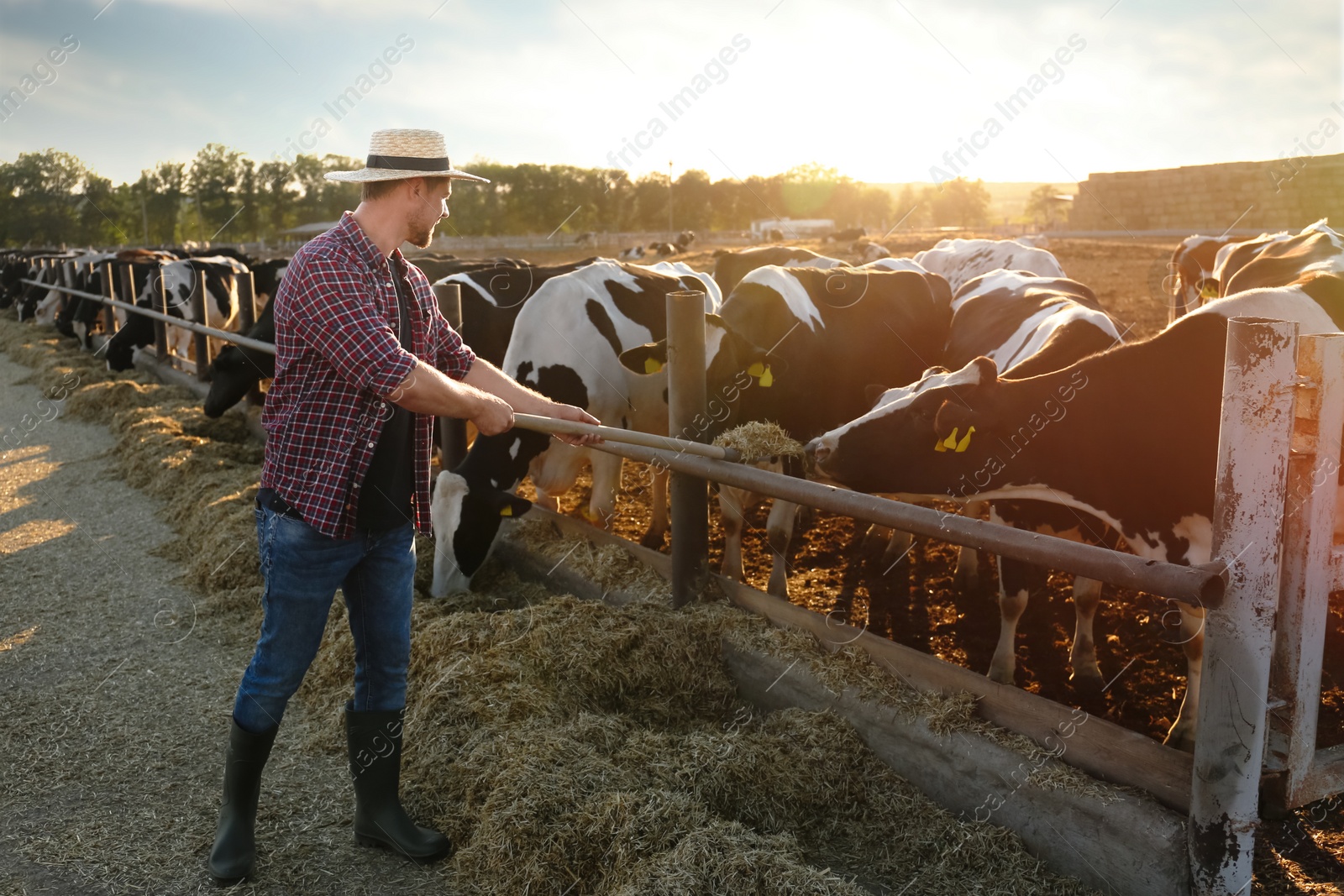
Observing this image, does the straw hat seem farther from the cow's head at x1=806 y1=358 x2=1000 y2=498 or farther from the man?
the cow's head at x1=806 y1=358 x2=1000 y2=498

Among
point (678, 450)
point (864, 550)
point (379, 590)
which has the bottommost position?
point (864, 550)

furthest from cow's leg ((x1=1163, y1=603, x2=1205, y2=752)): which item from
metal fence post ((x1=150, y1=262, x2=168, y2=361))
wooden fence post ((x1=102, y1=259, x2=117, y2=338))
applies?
wooden fence post ((x1=102, y1=259, x2=117, y2=338))

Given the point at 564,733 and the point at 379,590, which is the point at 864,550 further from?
the point at 379,590

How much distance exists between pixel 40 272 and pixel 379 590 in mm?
24624

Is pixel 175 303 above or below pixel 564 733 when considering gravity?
above

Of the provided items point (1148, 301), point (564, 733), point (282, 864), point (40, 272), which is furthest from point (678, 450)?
point (40, 272)

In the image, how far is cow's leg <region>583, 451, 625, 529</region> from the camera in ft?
20.8

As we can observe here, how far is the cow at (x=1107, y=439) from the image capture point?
365 centimetres

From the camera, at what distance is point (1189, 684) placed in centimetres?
364

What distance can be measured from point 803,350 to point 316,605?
4.47m

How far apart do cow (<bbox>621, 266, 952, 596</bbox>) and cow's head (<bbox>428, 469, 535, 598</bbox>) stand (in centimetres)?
102

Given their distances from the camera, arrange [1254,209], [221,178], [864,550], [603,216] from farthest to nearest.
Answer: [603,216] → [221,178] → [1254,209] → [864,550]

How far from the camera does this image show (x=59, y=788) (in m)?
3.29

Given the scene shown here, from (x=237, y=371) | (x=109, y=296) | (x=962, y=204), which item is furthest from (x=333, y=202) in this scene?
(x=237, y=371)
